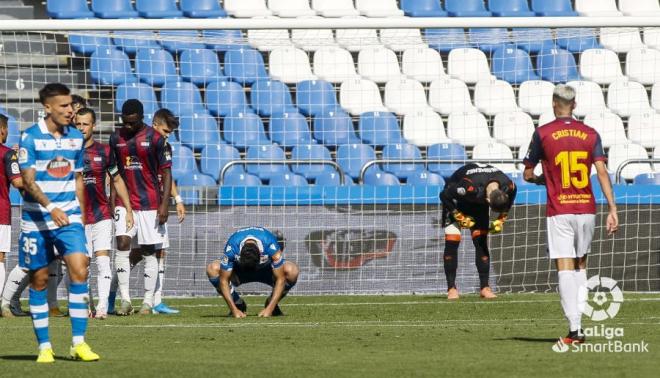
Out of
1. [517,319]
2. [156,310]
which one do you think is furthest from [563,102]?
[156,310]

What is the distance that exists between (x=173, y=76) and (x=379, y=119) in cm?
306

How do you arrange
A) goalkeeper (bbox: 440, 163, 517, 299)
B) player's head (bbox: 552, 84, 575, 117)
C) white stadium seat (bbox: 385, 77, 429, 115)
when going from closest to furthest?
player's head (bbox: 552, 84, 575, 117) → goalkeeper (bbox: 440, 163, 517, 299) → white stadium seat (bbox: 385, 77, 429, 115)

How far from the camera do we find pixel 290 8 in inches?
860

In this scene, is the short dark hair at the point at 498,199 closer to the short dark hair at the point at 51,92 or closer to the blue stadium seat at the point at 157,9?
the short dark hair at the point at 51,92

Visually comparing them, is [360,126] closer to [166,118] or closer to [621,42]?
[621,42]

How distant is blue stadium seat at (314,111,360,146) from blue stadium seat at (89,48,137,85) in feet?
8.95

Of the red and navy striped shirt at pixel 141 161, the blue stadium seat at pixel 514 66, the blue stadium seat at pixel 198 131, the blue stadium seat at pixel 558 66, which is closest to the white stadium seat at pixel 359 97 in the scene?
the blue stadium seat at pixel 514 66

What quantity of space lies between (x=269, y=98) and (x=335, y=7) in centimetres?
364

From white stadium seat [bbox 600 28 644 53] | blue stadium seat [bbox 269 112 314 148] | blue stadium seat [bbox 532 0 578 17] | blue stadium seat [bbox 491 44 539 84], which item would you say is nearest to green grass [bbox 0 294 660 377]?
blue stadium seat [bbox 269 112 314 148]

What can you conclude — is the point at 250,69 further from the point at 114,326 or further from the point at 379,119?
the point at 114,326

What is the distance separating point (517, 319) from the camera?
12.1 meters

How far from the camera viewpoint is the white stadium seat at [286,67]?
19.1 m

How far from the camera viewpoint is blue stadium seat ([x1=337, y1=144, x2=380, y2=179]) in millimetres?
18531

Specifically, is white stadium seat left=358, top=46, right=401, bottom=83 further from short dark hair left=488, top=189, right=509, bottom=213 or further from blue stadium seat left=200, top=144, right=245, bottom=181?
short dark hair left=488, top=189, right=509, bottom=213
